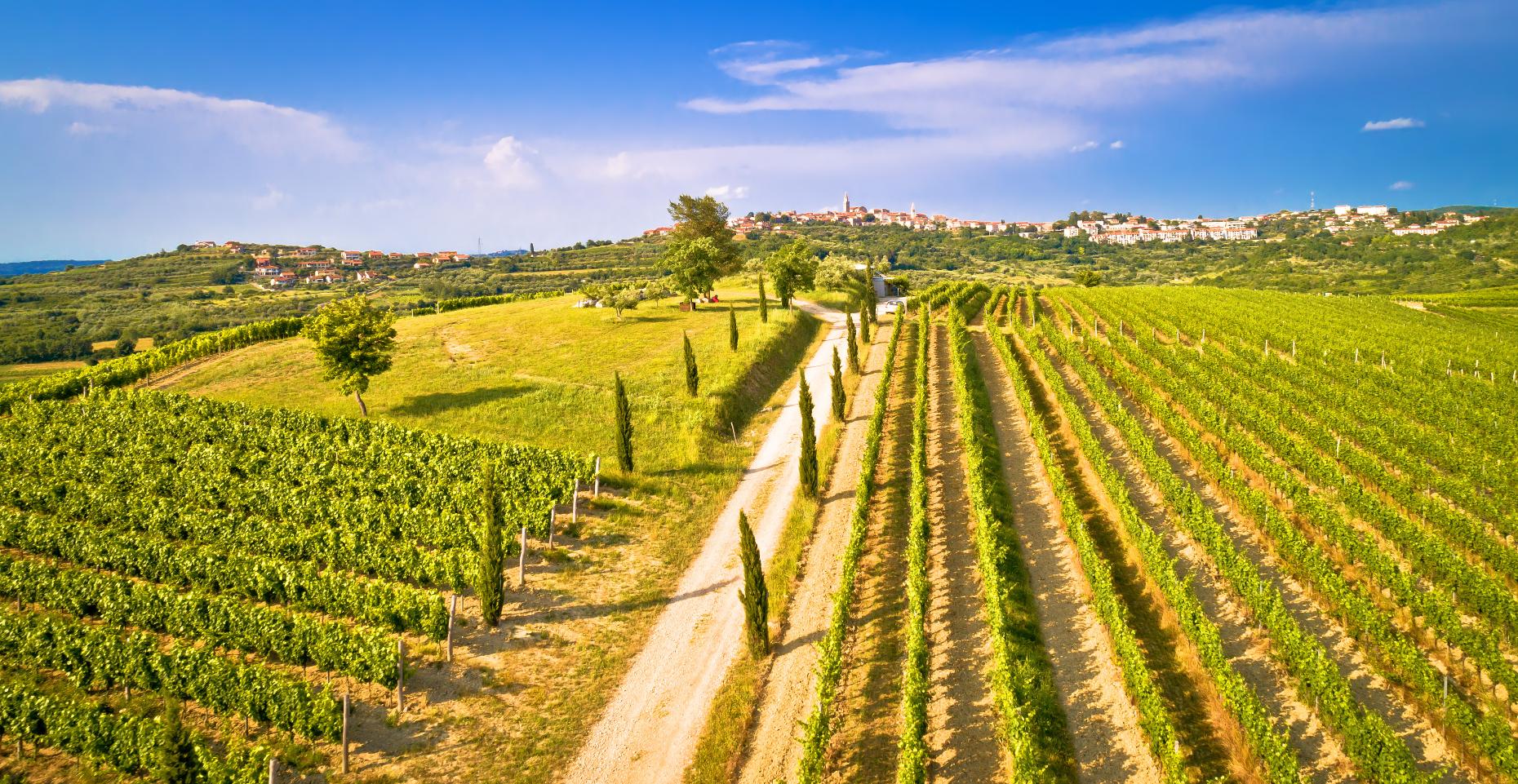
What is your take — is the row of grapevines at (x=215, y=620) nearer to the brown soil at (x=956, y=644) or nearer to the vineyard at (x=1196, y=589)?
the vineyard at (x=1196, y=589)

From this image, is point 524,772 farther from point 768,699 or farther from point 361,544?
point 361,544

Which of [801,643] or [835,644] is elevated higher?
[835,644]

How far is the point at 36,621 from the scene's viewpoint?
1647cm

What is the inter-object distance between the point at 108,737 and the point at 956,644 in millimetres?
20069

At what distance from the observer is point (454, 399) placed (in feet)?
128

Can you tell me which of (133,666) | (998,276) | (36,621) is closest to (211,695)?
(133,666)

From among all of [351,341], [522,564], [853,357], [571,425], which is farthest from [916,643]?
[351,341]

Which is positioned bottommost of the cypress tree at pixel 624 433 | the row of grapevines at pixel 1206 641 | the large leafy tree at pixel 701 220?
the row of grapevines at pixel 1206 641

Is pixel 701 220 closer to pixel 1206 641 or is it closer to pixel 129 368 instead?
pixel 129 368

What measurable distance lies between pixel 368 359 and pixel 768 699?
105ft

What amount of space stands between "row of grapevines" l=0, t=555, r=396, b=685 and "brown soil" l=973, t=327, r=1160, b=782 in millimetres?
16965

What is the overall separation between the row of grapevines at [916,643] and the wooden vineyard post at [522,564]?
497 inches

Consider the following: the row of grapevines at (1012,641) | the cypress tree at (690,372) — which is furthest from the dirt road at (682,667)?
the cypress tree at (690,372)

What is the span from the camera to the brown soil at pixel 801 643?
47.9ft
